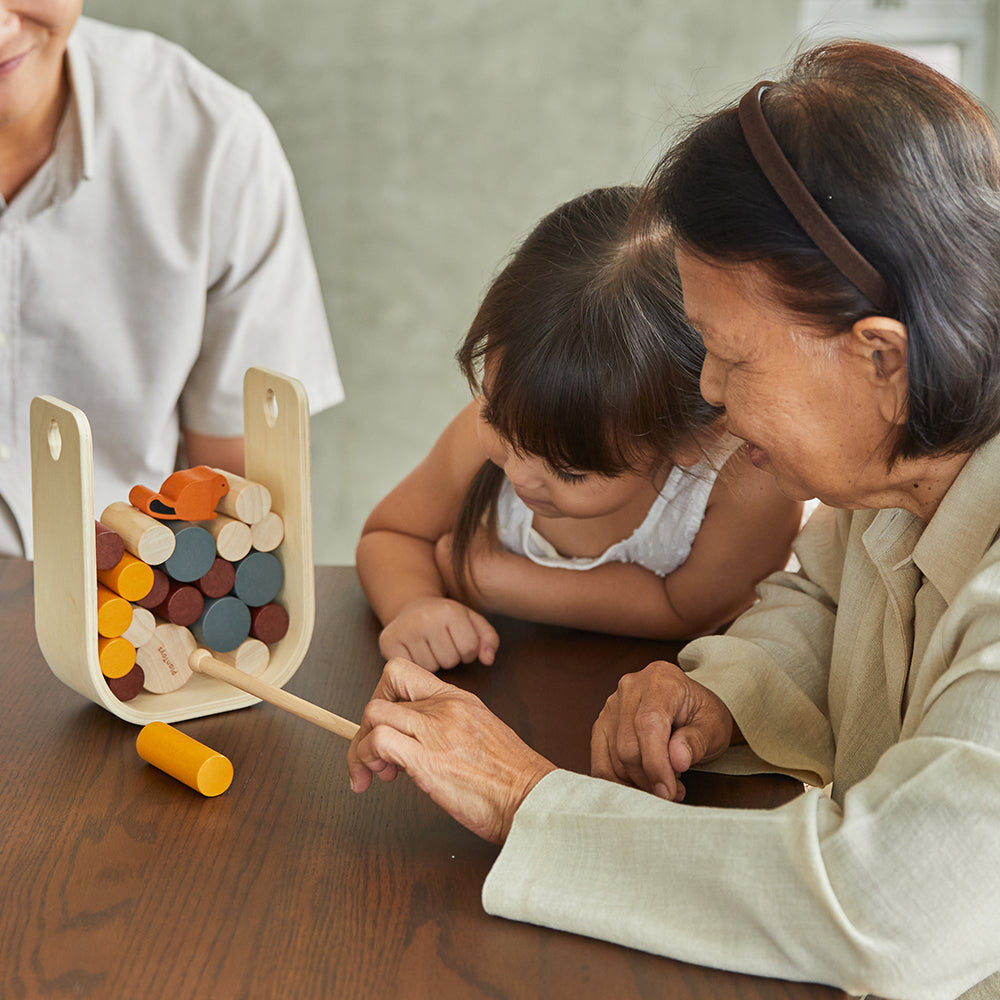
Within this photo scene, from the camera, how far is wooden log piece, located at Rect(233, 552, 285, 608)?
933mm

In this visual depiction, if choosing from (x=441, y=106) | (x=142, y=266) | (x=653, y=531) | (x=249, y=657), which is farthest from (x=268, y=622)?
(x=441, y=106)

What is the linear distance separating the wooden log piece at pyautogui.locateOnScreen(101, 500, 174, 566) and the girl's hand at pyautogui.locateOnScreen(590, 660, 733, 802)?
0.36m

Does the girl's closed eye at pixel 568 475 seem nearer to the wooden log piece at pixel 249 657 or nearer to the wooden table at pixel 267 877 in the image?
the wooden table at pixel 267 877

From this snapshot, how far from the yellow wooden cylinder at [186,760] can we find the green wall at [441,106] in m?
1.69

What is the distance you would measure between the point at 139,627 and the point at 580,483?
398mm

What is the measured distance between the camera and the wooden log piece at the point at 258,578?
933 mm

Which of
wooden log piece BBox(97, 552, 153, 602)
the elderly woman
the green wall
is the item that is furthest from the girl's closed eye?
the green wall

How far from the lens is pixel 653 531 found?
1194mm

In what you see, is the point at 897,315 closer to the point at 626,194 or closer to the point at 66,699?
the point at 626,194

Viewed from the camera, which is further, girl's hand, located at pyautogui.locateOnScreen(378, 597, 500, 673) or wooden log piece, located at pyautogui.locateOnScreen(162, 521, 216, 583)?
girl's hand, located at pyautogui.locateOnScreen(378, 597, 500, 673)

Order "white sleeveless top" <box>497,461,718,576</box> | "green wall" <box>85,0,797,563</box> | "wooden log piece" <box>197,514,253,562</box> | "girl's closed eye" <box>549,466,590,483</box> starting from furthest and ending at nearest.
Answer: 1. "green wall" <box>85,0,797,563</box>
2. "white sleeveless top" <box>497,461,718,576</box>
3. "girl's closed eye" <box>549,466,590,483</box>
4. "wooden log piece" <box>197,514,253,562</box>

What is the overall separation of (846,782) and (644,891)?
27 centimetres

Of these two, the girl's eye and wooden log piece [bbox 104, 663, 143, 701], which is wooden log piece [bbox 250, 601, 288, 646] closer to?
wooden log piece [bbox 104, 663, 143, 701]

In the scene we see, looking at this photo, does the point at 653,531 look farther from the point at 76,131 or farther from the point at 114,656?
the point at 76,131
